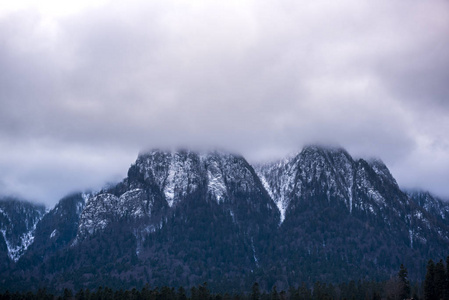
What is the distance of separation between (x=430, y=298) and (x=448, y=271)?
11685mm

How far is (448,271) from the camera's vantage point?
199375 millimetres

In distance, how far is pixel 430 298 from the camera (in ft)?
650
